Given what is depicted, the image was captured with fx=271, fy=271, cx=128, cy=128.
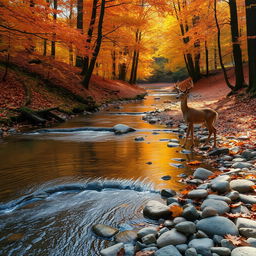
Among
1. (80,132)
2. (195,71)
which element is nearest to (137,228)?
(80,132)

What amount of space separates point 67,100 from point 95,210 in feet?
39.5

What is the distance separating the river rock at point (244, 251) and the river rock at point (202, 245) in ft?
0.86

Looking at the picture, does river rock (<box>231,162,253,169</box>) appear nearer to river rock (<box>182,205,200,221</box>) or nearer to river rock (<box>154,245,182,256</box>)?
river rock (<box>182,205,200,221</box>)

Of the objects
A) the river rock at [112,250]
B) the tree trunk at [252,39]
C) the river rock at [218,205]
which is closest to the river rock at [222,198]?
the river rock at [218,205]

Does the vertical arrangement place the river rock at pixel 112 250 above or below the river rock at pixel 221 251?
below

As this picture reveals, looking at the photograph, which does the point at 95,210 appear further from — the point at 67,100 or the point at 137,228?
the point at 67,100

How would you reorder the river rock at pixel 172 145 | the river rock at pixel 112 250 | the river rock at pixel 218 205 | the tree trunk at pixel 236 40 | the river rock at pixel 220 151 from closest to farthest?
the river rock at pixel 112 250
the river rock at pixel 218 205
the river rock at pixel 220 151
the river rock at pixel 172 145
the tree trunk at pixel 236 40

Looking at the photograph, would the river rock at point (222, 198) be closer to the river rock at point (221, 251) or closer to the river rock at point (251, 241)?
the river rock at point (251, 241)

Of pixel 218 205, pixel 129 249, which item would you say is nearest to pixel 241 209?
pixel 218 205

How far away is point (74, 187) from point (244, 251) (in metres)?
3.08

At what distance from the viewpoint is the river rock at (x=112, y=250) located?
9.55 feet

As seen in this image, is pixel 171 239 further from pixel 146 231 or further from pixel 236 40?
pixel 236 40

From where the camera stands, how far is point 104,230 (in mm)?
3420

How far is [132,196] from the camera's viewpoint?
457 cm
